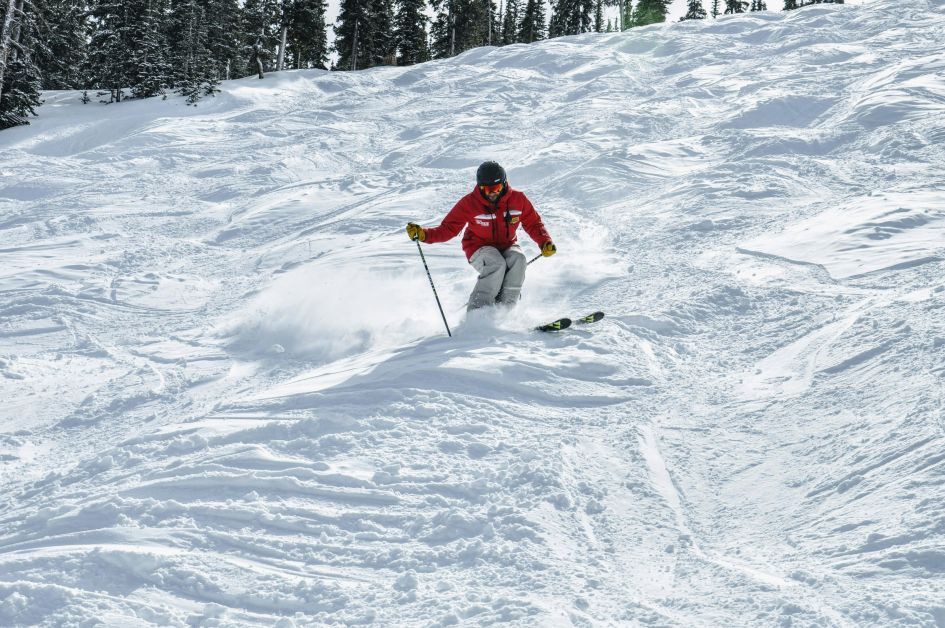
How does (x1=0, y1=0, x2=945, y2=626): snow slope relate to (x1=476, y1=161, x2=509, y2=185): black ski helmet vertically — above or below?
below

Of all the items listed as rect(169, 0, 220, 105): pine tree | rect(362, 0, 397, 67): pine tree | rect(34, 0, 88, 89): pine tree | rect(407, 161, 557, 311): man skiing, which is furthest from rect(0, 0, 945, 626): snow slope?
rect(362, 0, 397, 67): pine tree

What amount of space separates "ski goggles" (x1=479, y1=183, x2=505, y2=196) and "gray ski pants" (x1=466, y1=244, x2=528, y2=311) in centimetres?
54

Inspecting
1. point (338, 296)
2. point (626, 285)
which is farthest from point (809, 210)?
point (338, 296)

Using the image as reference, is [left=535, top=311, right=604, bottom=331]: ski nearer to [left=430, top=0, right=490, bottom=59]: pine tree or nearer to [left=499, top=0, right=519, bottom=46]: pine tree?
[left=430, top=0, right=490, bottom=59]: pine tree

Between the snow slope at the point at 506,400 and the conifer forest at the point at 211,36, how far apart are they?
13.8m

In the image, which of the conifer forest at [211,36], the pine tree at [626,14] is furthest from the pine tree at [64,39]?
the pine tree at [626,14]

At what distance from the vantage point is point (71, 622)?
297 centimetres

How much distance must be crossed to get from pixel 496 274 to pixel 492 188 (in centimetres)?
82

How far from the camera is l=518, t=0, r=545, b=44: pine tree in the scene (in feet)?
157

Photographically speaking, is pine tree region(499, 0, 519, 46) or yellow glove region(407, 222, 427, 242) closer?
yellow glove region(407, 222, 427, 242)

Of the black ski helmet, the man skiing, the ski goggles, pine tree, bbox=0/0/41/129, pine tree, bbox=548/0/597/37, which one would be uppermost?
pine tree, bbox=548/0/597/37

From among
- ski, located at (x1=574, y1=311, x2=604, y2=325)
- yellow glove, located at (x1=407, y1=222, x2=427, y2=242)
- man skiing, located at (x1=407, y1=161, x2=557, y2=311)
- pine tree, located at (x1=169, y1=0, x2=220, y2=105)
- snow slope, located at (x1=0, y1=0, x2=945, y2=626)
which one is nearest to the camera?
snow slope, located at (x1=0, y1=0, x2=945, y2=626)

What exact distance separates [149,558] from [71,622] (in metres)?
0.42

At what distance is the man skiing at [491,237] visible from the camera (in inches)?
264
